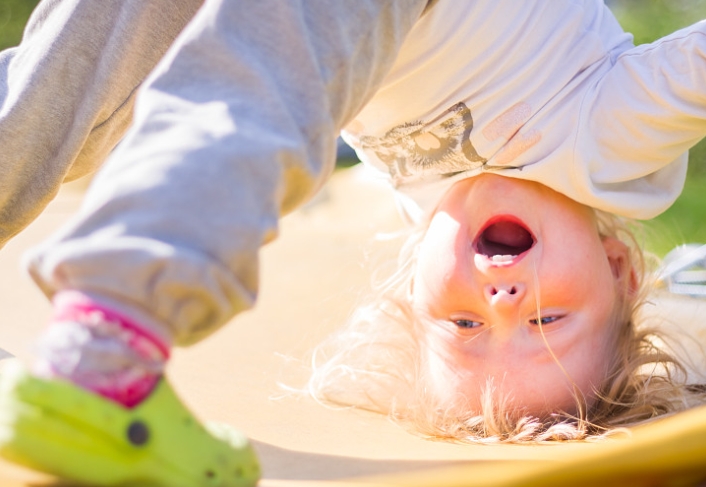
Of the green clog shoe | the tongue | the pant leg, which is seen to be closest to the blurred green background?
the tongue

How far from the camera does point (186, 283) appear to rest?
0.69 m

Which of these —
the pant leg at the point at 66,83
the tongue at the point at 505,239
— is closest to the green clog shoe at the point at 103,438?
the pant leg at the point at 66,83

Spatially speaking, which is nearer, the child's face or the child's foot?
the child's foot

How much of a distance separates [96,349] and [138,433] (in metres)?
0.08

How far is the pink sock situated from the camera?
687 mm

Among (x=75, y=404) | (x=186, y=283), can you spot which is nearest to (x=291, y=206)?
(x=186, y=283)

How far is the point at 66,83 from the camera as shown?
1175mm

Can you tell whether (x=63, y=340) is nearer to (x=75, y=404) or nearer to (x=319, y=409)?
(x=75, y=404)

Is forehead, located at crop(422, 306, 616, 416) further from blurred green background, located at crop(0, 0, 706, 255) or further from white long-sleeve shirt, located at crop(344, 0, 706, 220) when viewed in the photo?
blurred green background, located at crop(0, 0, 706, 255)

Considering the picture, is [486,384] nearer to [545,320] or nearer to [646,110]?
[545,320]

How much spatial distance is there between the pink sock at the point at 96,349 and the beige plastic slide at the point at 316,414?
124 millimetres

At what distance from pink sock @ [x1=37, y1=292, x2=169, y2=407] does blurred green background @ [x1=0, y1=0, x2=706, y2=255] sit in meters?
1.52

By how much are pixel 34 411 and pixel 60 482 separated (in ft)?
0.29

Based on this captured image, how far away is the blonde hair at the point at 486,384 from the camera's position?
49.1 inches
